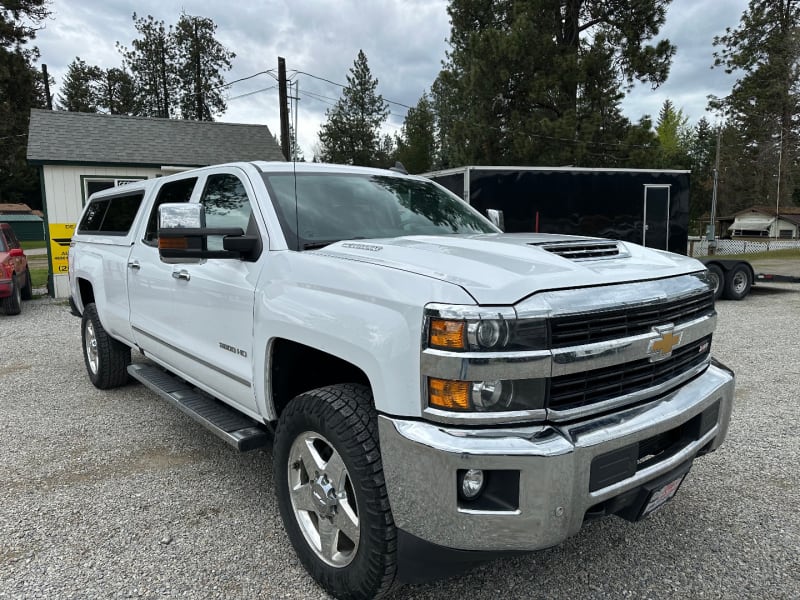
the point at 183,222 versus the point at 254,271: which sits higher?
the point at 183,222

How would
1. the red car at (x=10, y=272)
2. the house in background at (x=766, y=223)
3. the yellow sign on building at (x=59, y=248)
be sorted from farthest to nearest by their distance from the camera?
the house in background at (x=766, y=223) → the yellow sign on building at (x=59, y=248) → the red car at (x=10, y=272)

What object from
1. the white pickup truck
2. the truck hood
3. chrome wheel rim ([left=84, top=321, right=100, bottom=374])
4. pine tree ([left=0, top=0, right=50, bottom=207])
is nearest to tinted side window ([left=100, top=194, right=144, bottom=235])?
A: chrome wheel rim ([left=84, top=321, right=100, bottom=374])

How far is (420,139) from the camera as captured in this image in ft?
185

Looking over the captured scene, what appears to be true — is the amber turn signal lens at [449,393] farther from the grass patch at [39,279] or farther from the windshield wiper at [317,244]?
the grass patch at [39,279]

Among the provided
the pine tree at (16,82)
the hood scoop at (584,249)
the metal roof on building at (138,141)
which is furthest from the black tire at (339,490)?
the pine tree at (16,82)

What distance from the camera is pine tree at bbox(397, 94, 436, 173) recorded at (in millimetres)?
55969

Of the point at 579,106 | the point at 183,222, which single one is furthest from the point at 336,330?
the point at 579,106

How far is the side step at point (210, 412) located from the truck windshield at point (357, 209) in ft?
3.33

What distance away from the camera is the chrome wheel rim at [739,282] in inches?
471

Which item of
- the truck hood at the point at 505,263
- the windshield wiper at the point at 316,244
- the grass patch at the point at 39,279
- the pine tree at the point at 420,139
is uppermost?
the pine tree at the point at 420,139

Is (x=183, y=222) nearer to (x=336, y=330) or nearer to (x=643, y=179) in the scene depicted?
(x=336, y=330)

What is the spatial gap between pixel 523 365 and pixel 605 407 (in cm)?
45

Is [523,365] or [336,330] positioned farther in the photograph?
[336,330]

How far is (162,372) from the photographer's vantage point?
447 centimetres
